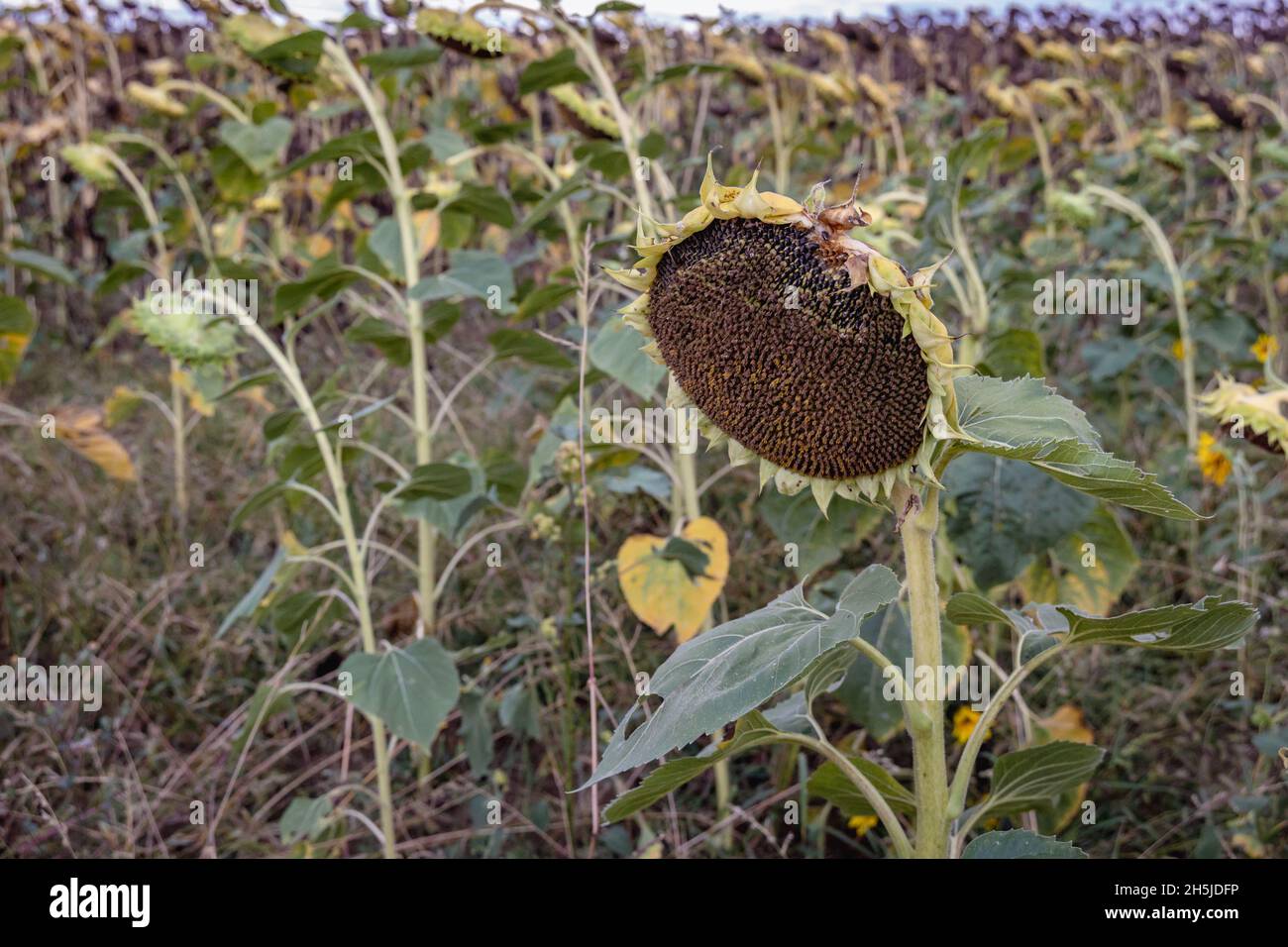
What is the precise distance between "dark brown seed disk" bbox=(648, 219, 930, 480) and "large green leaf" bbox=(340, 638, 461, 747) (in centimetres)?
94

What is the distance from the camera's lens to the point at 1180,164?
3639mm

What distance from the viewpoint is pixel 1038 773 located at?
133cm

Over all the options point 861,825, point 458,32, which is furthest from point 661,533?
point 458,32

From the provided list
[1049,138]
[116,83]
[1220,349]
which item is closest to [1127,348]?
[1220,349]

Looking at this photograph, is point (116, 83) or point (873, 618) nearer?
point (873, 618)

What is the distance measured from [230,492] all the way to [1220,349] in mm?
2902

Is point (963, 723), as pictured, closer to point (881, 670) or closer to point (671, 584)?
point (881, 670)

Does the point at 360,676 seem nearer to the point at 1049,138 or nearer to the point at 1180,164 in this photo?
the point at 1180,164

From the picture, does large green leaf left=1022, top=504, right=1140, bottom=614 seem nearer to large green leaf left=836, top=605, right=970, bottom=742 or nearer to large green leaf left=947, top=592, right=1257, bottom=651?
large green leaf left=836, top=605, right=970, bottom=742

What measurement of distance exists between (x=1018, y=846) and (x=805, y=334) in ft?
1.95

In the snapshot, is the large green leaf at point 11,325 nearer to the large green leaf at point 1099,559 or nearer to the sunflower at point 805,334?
the sunflower at point 805,334

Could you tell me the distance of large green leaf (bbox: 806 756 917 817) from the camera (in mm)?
1278

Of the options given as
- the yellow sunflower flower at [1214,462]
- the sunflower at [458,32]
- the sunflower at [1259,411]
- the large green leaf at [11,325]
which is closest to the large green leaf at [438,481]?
the sunflower at [458,32]

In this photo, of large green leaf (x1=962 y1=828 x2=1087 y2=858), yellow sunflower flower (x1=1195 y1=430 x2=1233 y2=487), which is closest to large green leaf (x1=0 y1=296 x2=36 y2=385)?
large green leaf (x1=962 y1=828 x2=1087 y2=858)
